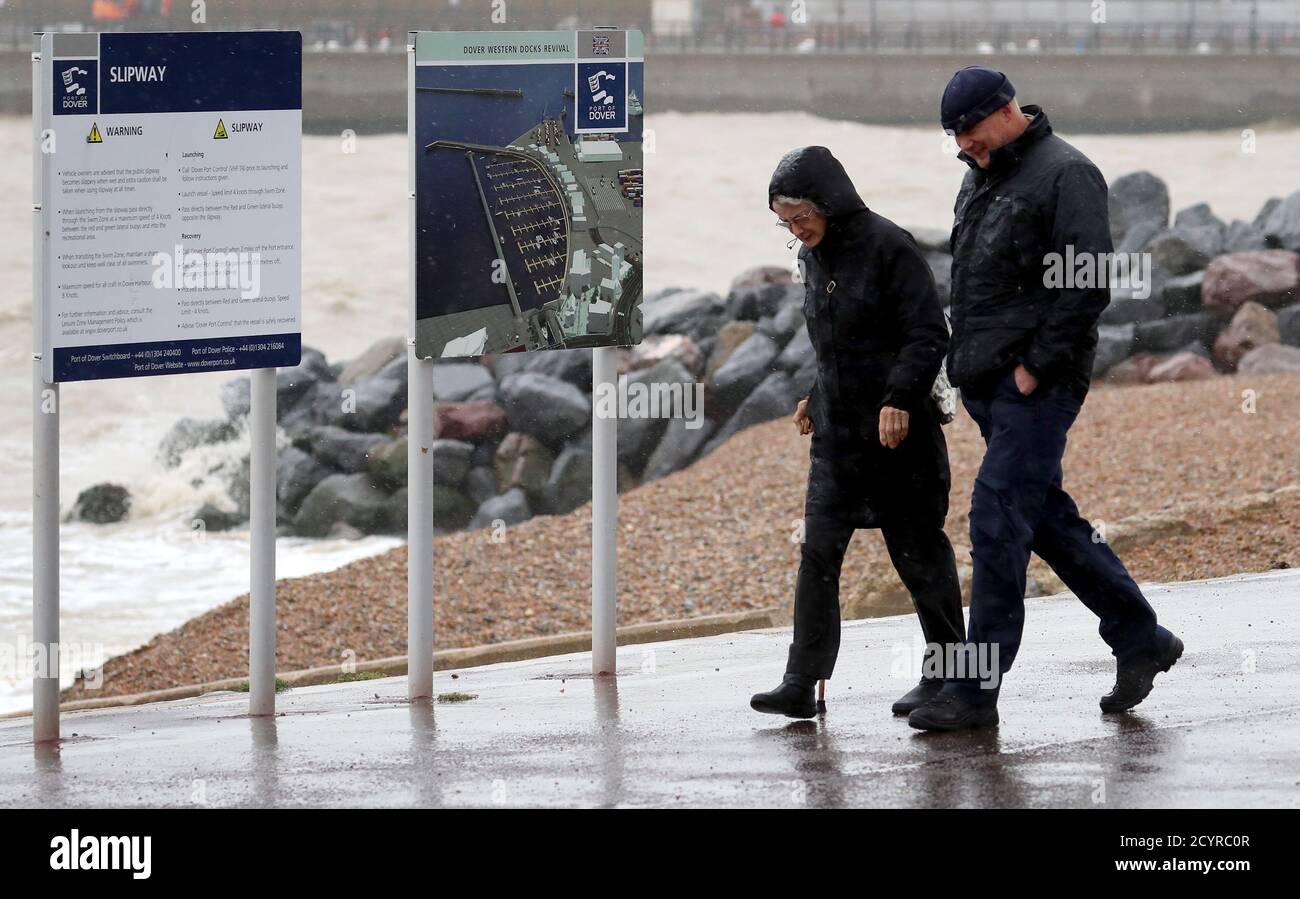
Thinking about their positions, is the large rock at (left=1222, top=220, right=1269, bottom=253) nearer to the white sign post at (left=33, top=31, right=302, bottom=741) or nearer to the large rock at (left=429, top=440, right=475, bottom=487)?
the large rock at (left=429, top=440, right=475, bottom=487)

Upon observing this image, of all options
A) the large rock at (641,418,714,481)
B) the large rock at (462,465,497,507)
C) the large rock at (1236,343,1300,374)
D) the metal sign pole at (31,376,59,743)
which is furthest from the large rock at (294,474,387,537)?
the metal sign pole at (31,376,59,743)

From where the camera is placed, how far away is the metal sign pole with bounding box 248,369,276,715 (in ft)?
21.9

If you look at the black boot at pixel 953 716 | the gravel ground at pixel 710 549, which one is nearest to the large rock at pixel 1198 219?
the gravel ground at pixel 710 549

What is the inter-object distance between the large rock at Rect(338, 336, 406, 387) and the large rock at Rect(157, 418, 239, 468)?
6.32 feet

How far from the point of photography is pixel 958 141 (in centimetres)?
575

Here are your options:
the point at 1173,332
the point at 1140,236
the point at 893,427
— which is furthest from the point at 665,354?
the point at 893,427

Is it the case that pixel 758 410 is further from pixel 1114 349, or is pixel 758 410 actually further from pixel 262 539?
pixel 262 539

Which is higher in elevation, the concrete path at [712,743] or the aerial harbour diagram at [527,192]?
the aerial harbour diagram at [527,192]

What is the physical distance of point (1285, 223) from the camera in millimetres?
24172

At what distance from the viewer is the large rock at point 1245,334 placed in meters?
20.8

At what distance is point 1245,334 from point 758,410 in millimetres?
6305

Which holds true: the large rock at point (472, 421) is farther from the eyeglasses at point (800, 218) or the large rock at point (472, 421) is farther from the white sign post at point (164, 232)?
the eyeglasses at point (800, 218)

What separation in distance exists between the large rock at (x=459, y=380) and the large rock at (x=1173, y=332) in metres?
7.81
